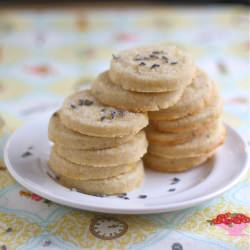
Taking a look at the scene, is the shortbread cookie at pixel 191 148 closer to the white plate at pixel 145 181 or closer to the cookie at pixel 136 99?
the white plate at pixel 145 181

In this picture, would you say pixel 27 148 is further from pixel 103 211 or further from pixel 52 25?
pixel 52 25

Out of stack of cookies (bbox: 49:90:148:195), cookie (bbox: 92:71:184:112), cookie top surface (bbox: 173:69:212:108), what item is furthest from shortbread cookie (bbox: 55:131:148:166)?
cookie top surface (bbox: 173:69:212:108)

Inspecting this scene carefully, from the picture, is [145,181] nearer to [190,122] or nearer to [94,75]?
[190,122]

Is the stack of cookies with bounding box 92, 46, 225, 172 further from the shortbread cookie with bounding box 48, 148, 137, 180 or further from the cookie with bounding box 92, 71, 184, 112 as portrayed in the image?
the shortbread cookie with bounding box 48, 148, 137, 180

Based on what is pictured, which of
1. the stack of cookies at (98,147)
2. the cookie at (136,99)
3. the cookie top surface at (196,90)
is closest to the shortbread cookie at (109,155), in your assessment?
the stack of cookies at (98,147)

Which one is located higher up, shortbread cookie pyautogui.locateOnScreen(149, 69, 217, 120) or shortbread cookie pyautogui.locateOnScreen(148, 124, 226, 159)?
shortbread cookie pyautogui.locateOnScreen(149, 69, 217, 120)

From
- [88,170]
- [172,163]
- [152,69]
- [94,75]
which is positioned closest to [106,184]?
[88,170]

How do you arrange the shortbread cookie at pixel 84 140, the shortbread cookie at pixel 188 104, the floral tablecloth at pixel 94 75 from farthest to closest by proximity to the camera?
the shortbread cookie at pixel 188 104
the shortbread cookie at pixel 84 140
the floral tablecloth at pixel 94 75
